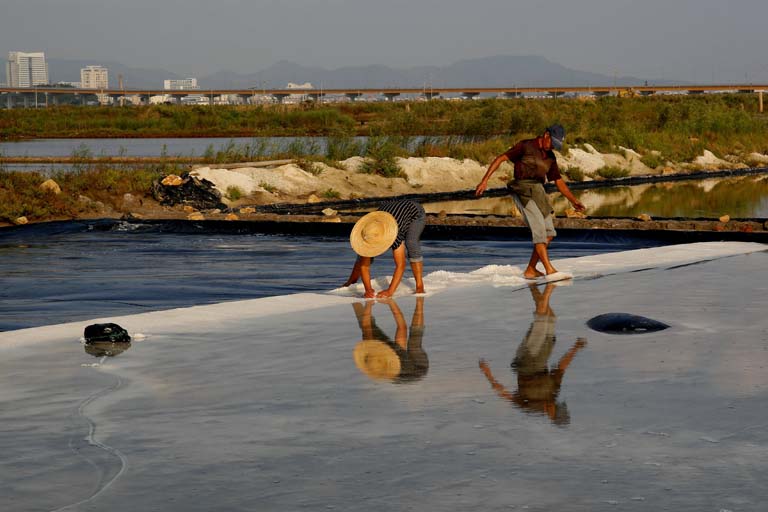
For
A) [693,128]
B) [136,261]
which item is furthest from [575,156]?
[136,261]

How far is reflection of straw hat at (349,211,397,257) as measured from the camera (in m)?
11.9

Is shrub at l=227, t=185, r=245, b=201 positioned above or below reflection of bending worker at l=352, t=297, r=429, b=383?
below

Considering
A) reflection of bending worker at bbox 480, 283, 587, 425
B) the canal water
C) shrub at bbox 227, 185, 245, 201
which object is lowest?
the canal water

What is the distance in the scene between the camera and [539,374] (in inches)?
338

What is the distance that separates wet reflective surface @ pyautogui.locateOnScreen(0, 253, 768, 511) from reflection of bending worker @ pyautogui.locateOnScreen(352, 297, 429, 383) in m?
0.05

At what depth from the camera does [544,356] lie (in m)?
9.22

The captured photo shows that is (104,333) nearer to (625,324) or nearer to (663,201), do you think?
(625,324)

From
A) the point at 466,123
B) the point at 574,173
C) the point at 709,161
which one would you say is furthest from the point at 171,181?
the point at 709,161

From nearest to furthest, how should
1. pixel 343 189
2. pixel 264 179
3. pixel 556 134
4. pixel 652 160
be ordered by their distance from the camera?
pixel 556 134 < pixel 264 179 < pixel 343 189 < pixel 652 160

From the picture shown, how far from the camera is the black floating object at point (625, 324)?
1034cm

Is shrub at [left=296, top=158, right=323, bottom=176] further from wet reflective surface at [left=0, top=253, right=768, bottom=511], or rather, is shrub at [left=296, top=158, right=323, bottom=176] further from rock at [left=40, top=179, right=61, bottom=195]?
wet reflective surface at [left=0, top=253, right=768, bottom=511]

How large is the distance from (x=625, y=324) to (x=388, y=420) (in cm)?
377

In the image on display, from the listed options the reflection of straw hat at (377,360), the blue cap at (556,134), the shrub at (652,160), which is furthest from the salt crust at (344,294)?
the shrub at (652,160)

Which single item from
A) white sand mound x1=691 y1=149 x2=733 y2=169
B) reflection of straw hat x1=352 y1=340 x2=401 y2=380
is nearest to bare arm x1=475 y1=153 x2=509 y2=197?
reflection of straw hat x1=352 y1=340 x2=401 y2=380
